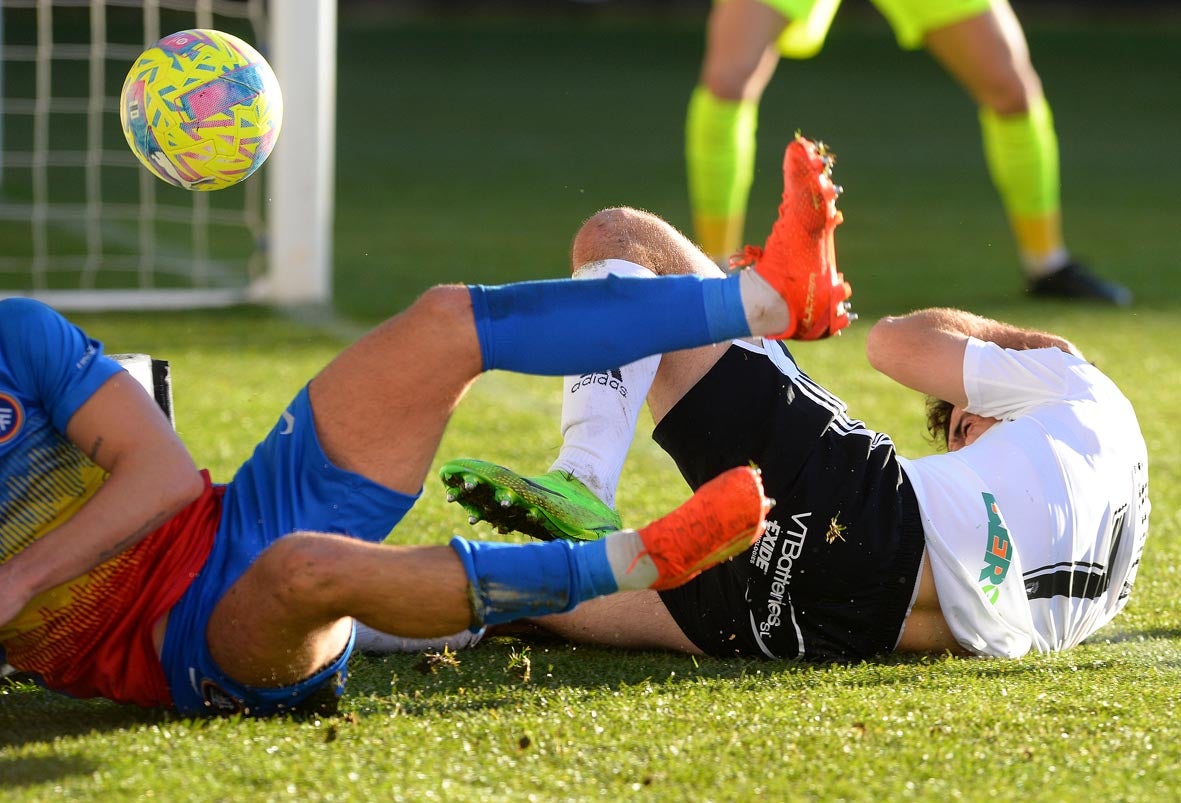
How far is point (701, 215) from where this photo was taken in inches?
250

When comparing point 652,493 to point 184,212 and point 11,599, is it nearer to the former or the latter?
point 11,599

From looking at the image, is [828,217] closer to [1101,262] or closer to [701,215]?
[701,215]

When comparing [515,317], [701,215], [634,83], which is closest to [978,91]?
[701,215]

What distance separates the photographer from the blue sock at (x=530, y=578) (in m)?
2.23

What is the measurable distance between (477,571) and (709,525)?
0.35m

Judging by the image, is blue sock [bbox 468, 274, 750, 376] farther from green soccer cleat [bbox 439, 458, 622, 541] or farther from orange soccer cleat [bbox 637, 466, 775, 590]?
green soccer cleat [bbox 439, 458, 622, 541]

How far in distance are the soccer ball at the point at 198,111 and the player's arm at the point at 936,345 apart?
1.47 metres

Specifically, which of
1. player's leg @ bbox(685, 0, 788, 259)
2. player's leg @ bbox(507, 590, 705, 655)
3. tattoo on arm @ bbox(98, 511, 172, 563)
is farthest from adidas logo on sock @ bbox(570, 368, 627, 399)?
player's leg @ bbox(685, 0, 788, 259)

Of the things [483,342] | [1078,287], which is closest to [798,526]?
[483,342]

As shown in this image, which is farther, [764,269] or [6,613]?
[764,269]

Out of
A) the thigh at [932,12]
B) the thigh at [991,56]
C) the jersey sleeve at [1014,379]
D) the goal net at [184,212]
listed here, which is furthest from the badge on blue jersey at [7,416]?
the thigh at [991,56]

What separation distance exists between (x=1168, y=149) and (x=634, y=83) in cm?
629

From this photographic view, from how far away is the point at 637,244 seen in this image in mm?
2896

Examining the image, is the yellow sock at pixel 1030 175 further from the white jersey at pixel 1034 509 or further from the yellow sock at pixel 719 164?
the white jersey at pixel 1034 509
